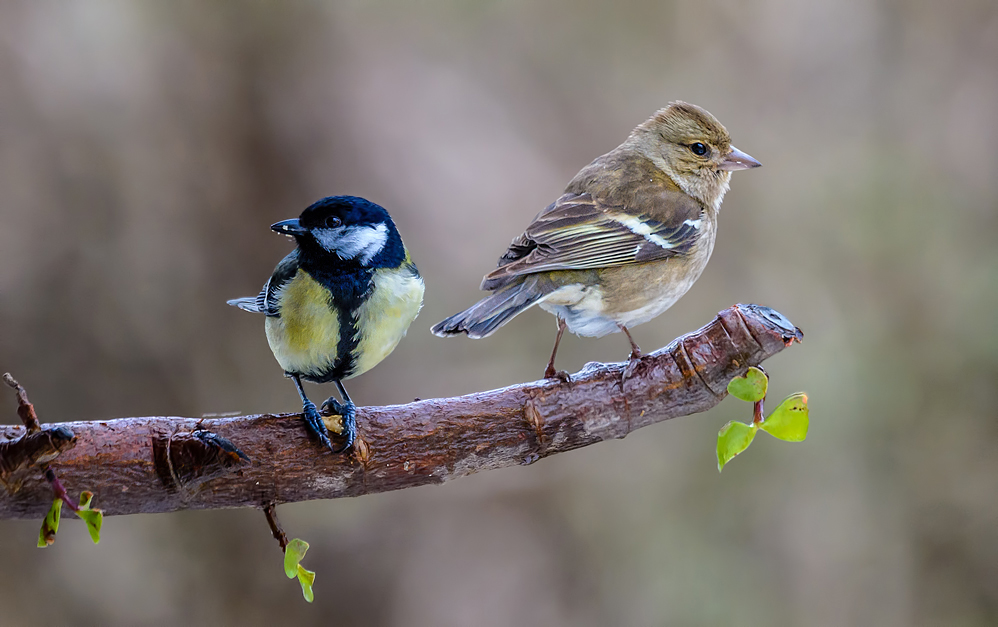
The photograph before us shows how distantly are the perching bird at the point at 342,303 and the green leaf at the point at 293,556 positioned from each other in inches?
12.8

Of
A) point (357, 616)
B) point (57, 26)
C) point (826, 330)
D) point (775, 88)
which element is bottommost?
point (357, 616)

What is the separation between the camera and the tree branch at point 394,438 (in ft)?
5.16

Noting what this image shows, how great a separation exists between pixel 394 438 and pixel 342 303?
344 mm

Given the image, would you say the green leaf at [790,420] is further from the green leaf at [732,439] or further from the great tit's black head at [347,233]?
the great tit's black head at [347,233]

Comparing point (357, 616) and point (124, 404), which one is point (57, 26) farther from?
point (357, 616)

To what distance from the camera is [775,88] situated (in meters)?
4.12

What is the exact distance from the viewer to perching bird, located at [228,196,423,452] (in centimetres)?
150

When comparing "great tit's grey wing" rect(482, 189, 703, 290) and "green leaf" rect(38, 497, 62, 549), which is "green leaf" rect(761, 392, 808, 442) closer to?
"great tit's grey wing" rect(482, 189, 703, 290)

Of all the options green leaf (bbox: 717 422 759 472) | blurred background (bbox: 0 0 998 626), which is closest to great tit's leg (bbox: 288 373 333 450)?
green leaf (bbox: 717 422 759 472)

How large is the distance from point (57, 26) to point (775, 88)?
3.27 m

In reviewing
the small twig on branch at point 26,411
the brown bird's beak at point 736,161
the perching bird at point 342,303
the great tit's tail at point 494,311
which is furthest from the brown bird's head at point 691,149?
the small twig on branch at point 26,411

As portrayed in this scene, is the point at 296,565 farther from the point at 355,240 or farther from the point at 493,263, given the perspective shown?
the point at 493,263

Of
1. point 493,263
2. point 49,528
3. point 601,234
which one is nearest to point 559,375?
point 601,234

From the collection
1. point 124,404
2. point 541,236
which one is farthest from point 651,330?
point 124,404
